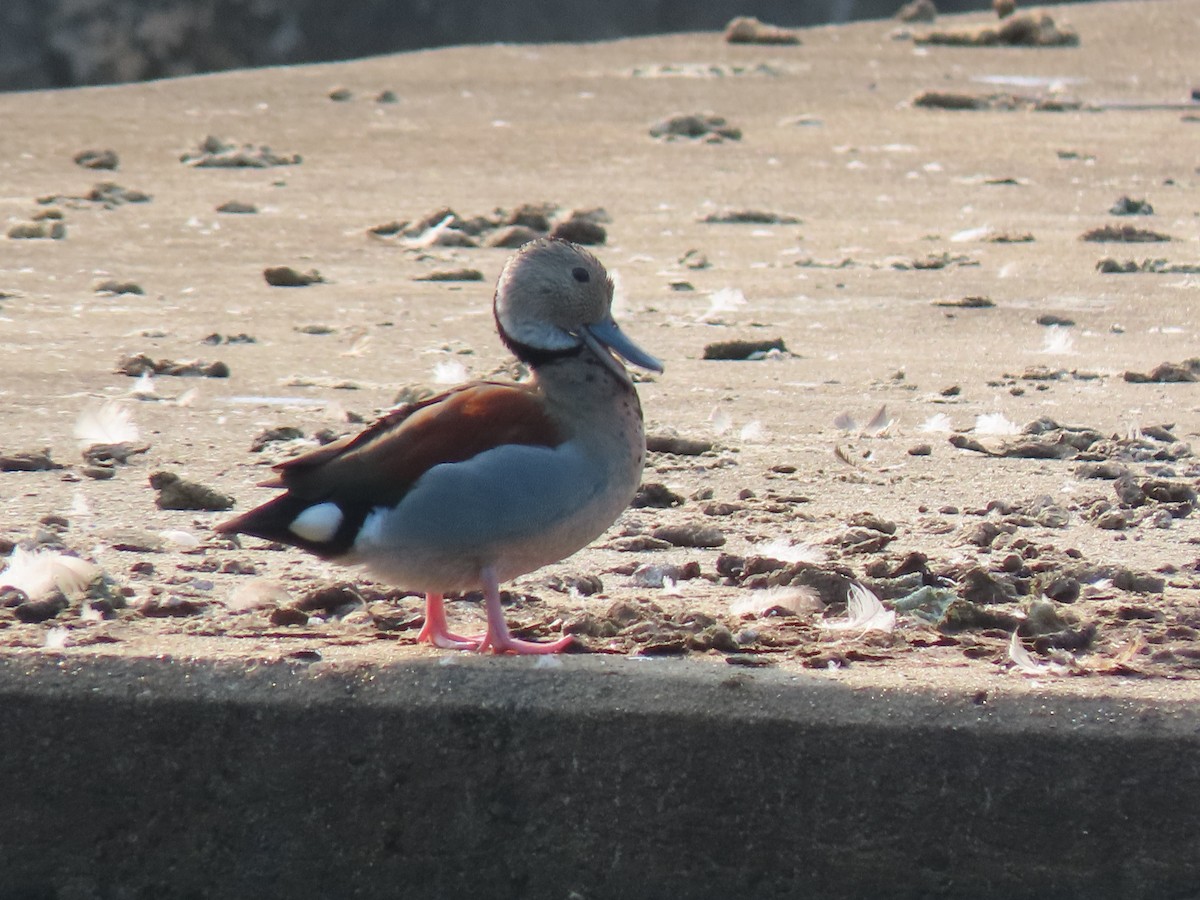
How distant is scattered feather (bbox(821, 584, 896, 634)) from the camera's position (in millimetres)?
3734

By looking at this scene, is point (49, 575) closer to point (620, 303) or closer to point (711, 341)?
point (711, 341)

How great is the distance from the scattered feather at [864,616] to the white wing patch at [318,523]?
0.93m

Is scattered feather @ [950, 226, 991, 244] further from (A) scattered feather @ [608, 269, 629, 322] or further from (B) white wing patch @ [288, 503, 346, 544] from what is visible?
(B) white wing patch @ [288, 503, 346, 544]

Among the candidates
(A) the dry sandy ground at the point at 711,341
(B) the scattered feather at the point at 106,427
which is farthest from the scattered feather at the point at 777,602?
(B) the scattered feather at the point at 106,427

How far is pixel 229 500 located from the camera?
182 inches

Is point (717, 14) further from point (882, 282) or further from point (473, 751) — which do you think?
point (473, 751)

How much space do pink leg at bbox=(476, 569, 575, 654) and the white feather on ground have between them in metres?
0.79

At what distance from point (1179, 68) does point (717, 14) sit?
12.1 ft

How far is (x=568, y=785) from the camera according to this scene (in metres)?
3.21

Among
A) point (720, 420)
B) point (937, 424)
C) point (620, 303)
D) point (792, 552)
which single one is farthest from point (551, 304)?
point (620, 303)

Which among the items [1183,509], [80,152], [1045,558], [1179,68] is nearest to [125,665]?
[1045,558]

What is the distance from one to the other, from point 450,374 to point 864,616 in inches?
96.1

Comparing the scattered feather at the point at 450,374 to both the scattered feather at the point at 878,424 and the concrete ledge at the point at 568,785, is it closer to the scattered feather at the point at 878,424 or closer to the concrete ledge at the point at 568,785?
the scattered feather at the point at 878,424

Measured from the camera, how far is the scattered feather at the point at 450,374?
5934 millimetres
